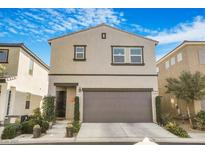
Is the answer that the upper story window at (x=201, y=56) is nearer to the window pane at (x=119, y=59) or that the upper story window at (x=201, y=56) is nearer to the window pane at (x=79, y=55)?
the window pane at (x=119, y=59)

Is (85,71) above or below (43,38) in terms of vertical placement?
below

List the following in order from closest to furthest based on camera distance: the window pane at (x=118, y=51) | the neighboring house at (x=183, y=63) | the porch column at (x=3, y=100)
Result: the porch column at (x=3, y=100) → the window pane at (x=118, y=51) → the neighboring house at (x=183, y=63)

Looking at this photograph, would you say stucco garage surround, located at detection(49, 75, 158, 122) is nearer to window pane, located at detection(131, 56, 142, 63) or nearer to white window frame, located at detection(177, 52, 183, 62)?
window pane, located at detection(131, 56, 142, 63)

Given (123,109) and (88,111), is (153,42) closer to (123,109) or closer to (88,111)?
(123,109)

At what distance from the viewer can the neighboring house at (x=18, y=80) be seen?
11529 millimetres

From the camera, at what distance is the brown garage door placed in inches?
472

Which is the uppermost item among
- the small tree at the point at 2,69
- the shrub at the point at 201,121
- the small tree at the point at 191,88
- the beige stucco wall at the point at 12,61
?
the beige stucco wall at the point at 12,61

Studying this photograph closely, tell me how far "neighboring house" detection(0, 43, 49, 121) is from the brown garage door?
5116mm

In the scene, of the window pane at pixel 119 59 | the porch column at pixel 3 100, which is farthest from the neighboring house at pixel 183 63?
the porch column at pixel 3 100

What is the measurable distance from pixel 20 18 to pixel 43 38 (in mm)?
3068

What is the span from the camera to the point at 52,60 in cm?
1268

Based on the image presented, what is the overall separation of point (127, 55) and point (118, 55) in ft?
2.18

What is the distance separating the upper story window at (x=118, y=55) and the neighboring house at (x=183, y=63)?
198 inches

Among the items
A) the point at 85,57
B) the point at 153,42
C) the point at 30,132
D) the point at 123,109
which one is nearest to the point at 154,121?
the point at 123,109
